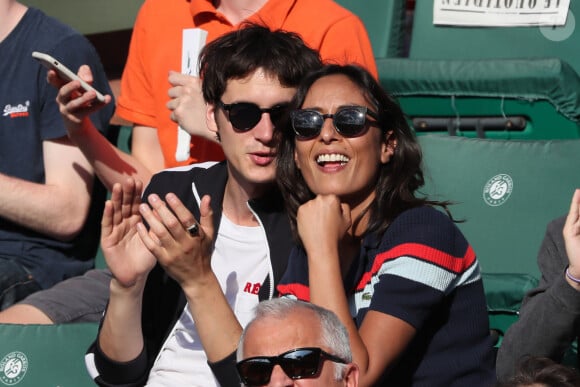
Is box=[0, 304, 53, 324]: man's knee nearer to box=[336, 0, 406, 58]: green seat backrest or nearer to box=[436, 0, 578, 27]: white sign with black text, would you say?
box=[336, 0, 406, 58]: green seat backrest

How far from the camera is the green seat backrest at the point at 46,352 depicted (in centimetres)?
343

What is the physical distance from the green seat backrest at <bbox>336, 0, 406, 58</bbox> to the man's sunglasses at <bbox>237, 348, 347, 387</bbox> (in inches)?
116

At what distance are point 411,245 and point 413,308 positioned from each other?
0.53 ft

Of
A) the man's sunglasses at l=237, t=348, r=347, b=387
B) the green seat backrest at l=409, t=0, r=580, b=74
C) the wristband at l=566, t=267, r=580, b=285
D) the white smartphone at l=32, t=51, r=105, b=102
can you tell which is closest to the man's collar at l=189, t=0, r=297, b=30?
the white smartphone at l=32, t=51, r=105, b=102

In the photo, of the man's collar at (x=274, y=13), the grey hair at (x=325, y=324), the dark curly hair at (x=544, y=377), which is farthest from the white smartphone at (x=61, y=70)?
the dark curly hair at (x=544, y=377)

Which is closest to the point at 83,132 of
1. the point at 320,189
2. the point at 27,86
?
the point at 27,86

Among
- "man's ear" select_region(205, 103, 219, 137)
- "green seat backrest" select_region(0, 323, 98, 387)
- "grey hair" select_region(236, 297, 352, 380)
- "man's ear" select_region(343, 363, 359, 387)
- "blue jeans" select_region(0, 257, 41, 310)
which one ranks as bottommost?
"green seat backrest" select_region(0, 323, 98, 387)

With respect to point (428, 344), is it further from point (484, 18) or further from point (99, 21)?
point (99, 21)

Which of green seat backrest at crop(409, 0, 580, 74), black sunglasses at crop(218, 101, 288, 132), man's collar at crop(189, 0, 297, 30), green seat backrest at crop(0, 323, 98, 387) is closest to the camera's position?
black sunglasses at crop(218, 101, 288, 132)

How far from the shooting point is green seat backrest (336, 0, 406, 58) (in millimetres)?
4887

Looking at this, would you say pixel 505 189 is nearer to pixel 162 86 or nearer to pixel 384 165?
A: pixel 384 165

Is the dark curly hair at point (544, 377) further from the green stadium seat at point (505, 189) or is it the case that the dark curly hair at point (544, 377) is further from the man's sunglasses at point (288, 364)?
the green stadium seat at point (505, 189)

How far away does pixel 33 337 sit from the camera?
343cm

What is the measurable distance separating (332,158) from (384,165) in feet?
0.55
